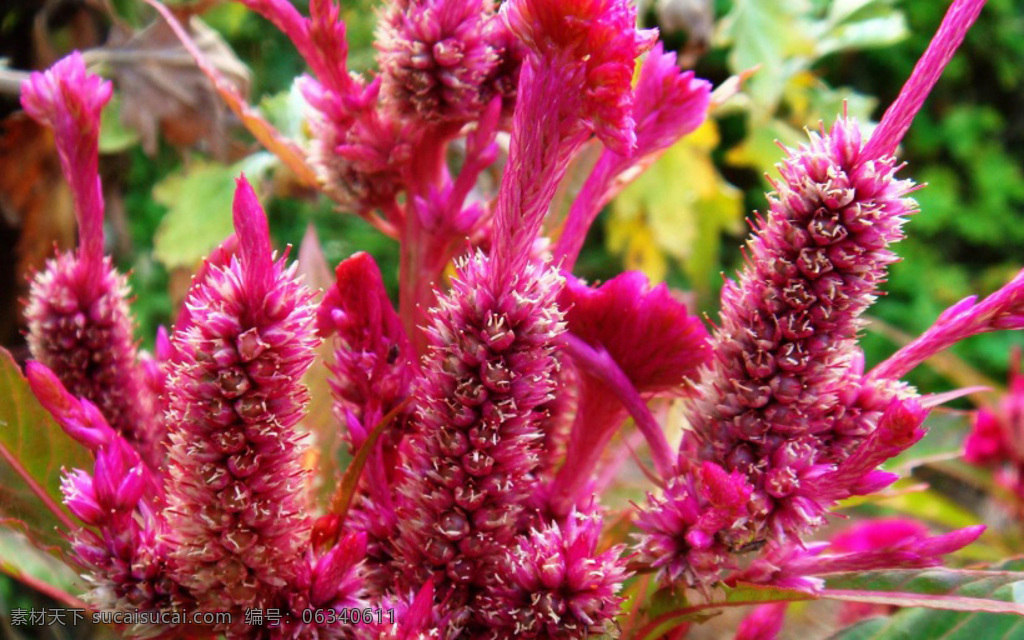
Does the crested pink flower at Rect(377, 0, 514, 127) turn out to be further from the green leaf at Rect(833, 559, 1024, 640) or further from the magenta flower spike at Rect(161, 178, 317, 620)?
the green leaf at Rect(833, 559, 1024, 640)

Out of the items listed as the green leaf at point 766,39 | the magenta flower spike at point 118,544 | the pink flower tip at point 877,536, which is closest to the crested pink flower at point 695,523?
the magenta flower spike at point 118,544

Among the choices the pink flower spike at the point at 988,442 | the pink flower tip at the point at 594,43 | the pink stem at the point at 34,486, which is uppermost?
the pink flower tip at the point at 594,43

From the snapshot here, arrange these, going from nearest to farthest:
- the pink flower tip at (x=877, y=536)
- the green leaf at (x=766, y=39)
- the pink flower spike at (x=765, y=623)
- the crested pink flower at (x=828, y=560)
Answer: the crested pink flower at (x=828, y=560)
the pink flower spike at (x=765, y=623)
the pink flower tip at (x=877, y=536)
the green leaf at (x=766, y=39)

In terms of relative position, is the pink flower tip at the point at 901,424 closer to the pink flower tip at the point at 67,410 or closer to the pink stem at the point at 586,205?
the pink stem at the point at 586,205

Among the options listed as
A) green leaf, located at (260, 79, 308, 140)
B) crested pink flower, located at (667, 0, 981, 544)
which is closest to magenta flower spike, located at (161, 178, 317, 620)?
crested pink flower, located at (667, 0, 981, 544)

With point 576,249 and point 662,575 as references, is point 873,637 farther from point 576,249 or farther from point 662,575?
point 576,249

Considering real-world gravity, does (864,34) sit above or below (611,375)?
above

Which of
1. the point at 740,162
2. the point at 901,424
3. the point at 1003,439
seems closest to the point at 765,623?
the point at 901,424

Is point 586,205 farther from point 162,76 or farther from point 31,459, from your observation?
point 162,76
